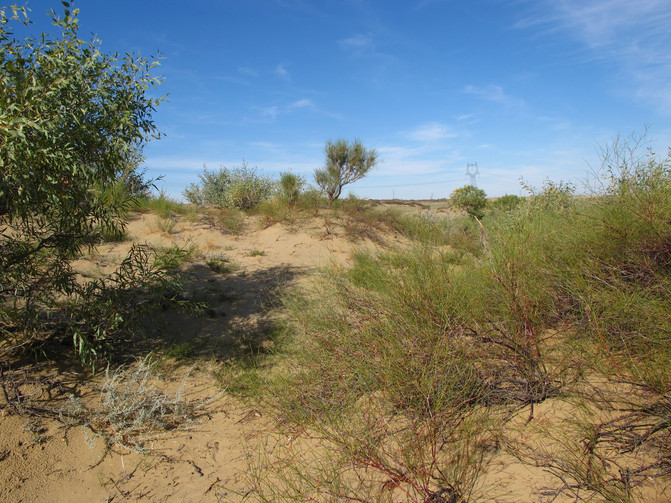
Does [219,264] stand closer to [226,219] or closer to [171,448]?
[226,219]

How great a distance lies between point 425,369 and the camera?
290 cm

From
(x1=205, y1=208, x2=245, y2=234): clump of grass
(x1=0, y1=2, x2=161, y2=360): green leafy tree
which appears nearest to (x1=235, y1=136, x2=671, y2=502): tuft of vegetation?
(x1=0, y1=2, x2=161, y2=360): green leafy tree

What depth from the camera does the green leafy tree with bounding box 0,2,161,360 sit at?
309 centimetres

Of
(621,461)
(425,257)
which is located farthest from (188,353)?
(621,461)

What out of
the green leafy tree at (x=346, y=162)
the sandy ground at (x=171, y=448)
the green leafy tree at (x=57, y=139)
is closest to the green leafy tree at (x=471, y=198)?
the green leafy tree at (x=346, y=162)

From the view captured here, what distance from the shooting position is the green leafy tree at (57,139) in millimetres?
3088

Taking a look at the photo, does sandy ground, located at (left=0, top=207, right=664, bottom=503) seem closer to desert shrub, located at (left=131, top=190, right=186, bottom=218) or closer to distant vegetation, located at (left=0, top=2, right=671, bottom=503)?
distant vegetation, located at (left=0, top=2, right=671, bottom=503)

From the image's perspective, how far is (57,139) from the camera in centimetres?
319

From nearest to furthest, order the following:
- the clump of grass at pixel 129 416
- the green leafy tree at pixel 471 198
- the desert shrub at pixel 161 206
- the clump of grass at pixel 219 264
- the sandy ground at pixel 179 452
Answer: the sandy ground at pixel 179 452 → the clump of grass at pixel 129 416 → the clump of grass at pixel 219 264 → the desert shrub at pixel 161 206 → the green leafy tree at pixel 471 198

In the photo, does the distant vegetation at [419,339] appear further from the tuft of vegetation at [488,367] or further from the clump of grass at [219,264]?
the clump of grass at [219,264]

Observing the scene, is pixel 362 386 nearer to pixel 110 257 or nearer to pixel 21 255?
pixel 21 255

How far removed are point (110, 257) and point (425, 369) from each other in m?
6.77

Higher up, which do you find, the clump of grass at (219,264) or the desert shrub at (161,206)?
the desert shrub at (161,206)

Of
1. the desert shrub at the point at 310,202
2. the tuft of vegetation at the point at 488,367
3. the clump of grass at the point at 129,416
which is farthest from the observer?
the desert shrub at the point at 310,202
